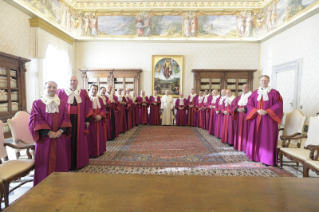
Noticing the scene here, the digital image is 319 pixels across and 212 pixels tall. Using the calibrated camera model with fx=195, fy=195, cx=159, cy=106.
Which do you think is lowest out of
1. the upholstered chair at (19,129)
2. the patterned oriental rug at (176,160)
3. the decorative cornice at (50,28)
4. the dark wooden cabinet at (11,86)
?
the patterned oriental rug at (176,160)

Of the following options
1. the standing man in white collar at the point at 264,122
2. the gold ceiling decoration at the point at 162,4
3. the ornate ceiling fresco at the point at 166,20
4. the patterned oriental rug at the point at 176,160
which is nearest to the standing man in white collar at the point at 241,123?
the patterned oriental rug at the point at 176,160

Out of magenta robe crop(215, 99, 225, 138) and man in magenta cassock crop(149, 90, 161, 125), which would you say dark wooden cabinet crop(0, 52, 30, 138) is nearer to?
man in magenta cassock crop(149, 90, 161, 125)

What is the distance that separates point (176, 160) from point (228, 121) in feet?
9.67

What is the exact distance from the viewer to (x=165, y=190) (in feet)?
4.10

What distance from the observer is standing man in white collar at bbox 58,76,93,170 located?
4.40 meters

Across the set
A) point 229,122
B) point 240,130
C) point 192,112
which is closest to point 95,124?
point 240,130

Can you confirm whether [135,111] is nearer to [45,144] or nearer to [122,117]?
[122,117]

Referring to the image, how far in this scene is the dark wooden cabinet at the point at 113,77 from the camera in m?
13.2

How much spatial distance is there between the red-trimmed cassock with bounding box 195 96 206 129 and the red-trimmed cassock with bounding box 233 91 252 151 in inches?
149

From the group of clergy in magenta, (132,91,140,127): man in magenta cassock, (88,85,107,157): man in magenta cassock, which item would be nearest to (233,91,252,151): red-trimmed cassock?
the group of clergy in magenta

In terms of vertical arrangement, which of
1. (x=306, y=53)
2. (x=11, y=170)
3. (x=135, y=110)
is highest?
(x=306, y=53)

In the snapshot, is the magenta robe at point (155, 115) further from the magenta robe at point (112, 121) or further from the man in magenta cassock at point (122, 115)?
the magenta robe at point (112, 121)

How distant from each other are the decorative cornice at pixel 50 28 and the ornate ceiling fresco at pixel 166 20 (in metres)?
0.43

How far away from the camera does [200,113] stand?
1090 centimetres
